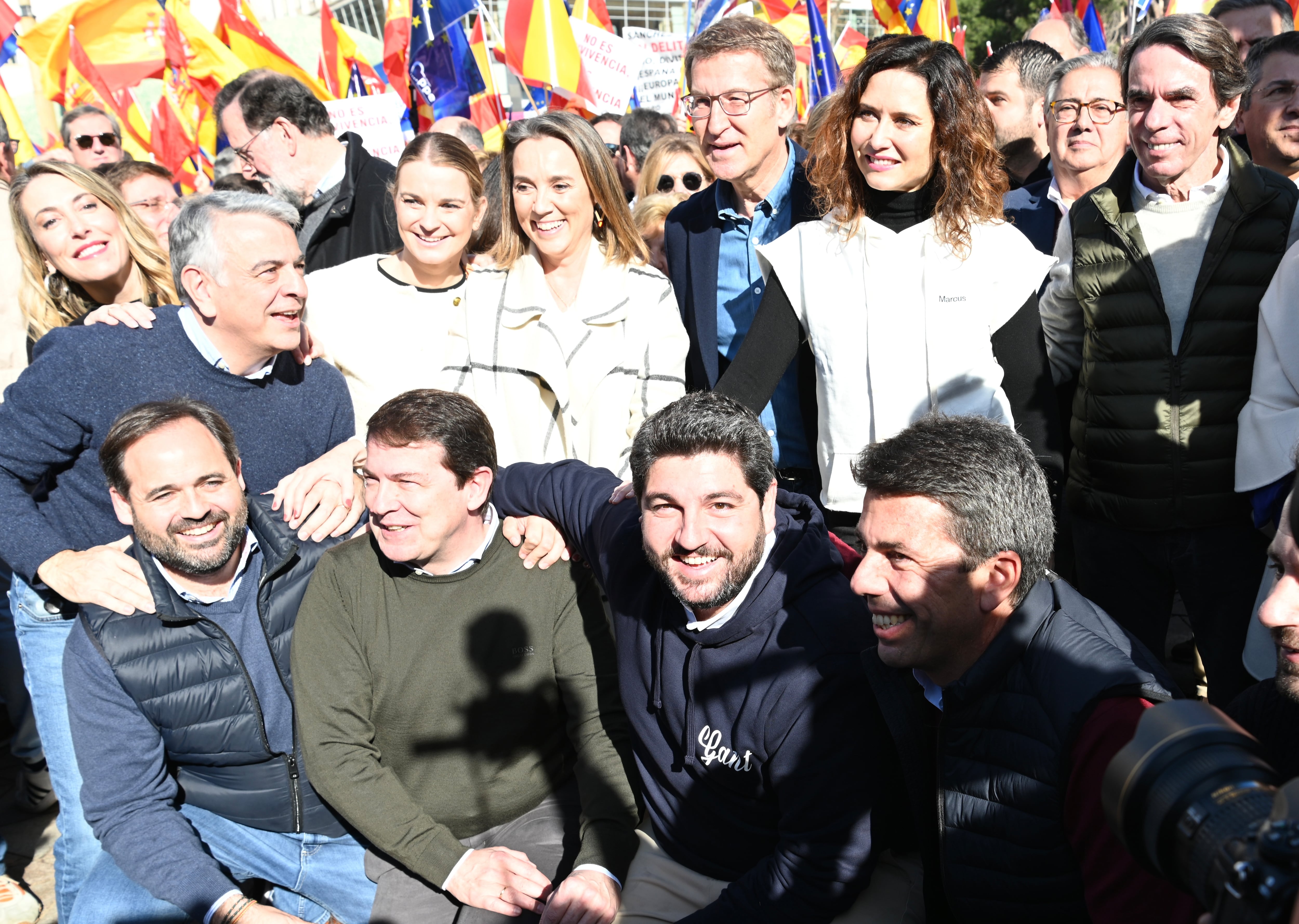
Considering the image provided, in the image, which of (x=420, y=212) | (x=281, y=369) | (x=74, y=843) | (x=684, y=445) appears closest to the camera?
(x=684, y=445)

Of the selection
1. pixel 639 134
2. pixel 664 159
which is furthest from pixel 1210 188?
pixel 639 134

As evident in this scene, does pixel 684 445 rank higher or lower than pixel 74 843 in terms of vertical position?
higher

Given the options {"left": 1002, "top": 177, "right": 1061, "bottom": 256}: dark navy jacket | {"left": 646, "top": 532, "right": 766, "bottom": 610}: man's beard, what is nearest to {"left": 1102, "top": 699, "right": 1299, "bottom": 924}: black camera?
{"left": 646, "top": 532, "right": 766, "bottom": 610}: man's beard

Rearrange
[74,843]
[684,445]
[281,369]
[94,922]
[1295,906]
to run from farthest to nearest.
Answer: [281,369], [74,843], [94,922], [684,445], [1295,906]

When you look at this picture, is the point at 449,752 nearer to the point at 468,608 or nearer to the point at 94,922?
the point at 468,608

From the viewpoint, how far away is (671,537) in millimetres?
2547

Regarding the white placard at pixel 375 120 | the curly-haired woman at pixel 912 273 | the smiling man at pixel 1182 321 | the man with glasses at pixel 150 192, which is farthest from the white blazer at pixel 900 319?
the white placard at pixel 375 120

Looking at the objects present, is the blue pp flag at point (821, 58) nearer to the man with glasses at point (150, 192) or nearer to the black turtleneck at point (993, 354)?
the man with glasses at point (150, 192)

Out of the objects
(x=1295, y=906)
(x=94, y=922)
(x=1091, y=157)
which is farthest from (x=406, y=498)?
(x=1091, y=157)

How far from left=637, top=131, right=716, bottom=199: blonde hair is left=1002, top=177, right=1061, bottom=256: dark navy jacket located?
173 cm

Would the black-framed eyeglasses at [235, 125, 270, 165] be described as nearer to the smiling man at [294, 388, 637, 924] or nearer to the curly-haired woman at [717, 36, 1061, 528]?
the smiling man at [294, 388, 637, 924]

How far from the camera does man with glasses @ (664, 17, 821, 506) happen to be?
133 inches

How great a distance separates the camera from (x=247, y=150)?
5.21 meters

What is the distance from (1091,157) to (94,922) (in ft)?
13.8
